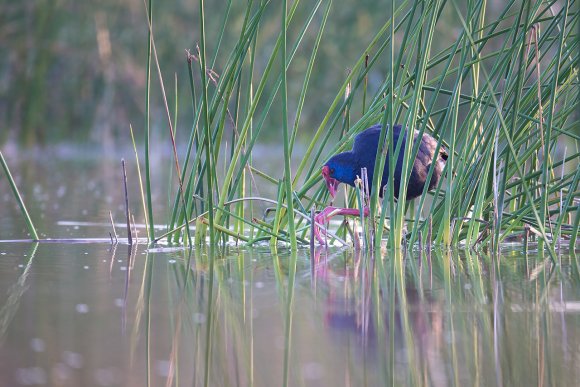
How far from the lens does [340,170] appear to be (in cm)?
462

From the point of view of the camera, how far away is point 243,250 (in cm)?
427

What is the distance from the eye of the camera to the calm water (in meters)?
2.08

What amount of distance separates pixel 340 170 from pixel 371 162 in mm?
142

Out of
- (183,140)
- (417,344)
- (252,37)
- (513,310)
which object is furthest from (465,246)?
(183,140)

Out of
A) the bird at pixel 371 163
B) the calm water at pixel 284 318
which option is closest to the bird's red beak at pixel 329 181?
the bird at pixel 371 163

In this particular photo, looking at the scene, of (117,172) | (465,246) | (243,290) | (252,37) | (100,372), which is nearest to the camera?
(100,372)

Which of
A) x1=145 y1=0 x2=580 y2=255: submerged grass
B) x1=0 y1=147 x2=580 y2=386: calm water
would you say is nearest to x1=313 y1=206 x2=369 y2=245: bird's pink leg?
x1=145 y1=0 x2=580 y2=255: submerged grass

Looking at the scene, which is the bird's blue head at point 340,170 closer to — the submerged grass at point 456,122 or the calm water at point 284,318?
the submerged grass at point 456,122

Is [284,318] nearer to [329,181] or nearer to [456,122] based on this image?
[456,122]

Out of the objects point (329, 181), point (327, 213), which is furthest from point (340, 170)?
point (327, 213)

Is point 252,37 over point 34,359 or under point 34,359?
over

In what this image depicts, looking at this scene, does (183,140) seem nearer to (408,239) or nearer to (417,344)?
(408,239)

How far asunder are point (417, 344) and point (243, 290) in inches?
34.4

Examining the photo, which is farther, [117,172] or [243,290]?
[117,172]
